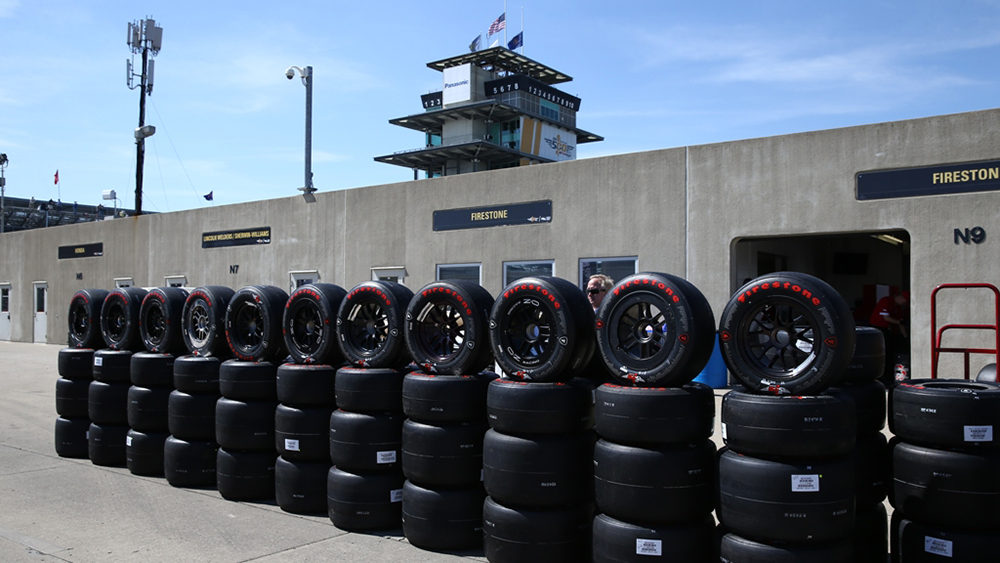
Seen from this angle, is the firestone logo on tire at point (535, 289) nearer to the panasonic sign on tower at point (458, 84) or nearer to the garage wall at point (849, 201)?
the garage wall at point (849, 201)

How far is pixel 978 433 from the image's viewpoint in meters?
3.93

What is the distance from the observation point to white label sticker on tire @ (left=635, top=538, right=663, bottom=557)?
4.12 metres

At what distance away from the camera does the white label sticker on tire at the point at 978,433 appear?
12.9 ft

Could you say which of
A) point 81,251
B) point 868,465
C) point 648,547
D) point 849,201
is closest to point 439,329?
point 648,547

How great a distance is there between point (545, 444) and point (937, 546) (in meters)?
2.25

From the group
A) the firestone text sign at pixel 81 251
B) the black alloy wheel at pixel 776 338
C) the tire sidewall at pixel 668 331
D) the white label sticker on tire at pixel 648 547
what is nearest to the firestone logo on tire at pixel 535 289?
the tire sidewall at pixel 668 331

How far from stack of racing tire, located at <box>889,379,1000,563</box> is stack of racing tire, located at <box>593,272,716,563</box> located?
1.09m

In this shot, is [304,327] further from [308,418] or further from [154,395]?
[154,395]

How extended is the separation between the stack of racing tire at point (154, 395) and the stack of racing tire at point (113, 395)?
0.79 ft

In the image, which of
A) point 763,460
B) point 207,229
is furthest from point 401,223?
point 763,460

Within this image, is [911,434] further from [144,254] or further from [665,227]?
[144,254]

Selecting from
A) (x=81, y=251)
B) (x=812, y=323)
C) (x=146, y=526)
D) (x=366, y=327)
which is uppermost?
(x=81, y=251)

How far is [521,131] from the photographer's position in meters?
65.9

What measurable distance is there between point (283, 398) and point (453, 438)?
1.78 m
